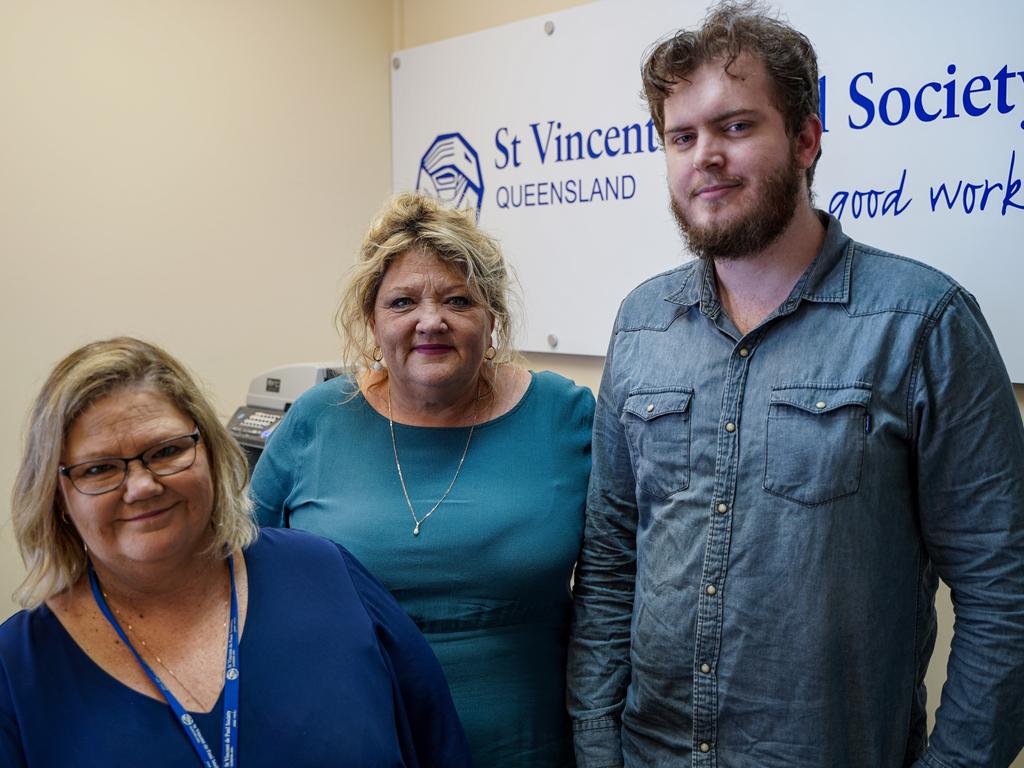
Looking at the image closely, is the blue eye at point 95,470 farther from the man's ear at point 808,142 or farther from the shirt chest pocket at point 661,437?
the man's ear at point 808,142

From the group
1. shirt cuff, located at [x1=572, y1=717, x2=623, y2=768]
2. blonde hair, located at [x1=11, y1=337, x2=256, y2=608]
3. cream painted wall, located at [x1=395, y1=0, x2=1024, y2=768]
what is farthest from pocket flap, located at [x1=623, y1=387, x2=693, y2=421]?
cream painted wall, located at [x1=395, y1=0, x2=1024, y2=768]

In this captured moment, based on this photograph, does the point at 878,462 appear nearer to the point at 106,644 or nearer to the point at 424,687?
the point at 424,687

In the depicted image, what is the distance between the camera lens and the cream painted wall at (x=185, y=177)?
7.13 feet

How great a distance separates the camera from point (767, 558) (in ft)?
3.76

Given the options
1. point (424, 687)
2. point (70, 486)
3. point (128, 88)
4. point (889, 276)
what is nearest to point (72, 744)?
point (70, 486)

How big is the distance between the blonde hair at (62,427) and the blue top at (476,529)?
302 mm

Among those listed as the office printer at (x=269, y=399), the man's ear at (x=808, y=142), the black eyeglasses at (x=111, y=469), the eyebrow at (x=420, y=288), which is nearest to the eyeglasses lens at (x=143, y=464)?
the black eyeglasses at (x=111, y=469)

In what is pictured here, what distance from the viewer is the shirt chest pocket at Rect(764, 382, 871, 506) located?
1.10 metres

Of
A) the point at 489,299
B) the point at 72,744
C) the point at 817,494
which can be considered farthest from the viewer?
the point at 489,299

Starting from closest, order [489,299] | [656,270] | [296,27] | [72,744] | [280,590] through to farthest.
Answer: [72,744], [280,590], [489,299], [656,270], [296,27]

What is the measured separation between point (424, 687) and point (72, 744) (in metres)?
0.44

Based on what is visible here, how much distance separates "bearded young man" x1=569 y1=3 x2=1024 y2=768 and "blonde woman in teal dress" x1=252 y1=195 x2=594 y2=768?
0.20 metres

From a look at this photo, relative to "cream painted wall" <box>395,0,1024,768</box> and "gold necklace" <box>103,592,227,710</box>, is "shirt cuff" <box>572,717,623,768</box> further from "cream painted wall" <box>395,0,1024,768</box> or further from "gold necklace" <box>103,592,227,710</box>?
"cream painted wall" <box>395,0,1024,768</box>

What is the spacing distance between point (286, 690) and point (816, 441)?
0.69 meters
